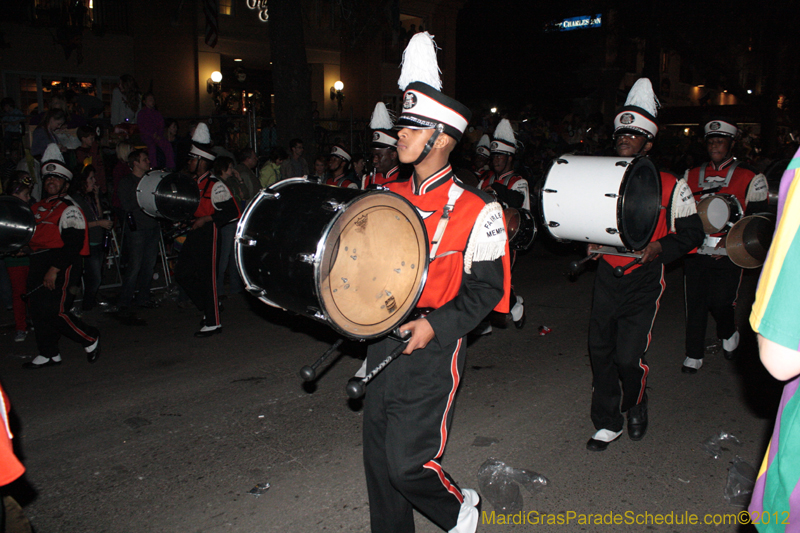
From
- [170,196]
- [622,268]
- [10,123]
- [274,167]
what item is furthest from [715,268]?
[10,123]

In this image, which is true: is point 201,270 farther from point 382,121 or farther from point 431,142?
point 431,142

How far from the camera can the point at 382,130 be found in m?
6.93

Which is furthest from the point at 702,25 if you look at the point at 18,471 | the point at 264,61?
the point at 18,471

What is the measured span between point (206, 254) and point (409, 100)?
4.47 meters

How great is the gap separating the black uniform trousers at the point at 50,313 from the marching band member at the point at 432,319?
3987 mm

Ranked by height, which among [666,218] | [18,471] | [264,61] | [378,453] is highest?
[264,61]

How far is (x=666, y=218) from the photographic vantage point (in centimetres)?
422

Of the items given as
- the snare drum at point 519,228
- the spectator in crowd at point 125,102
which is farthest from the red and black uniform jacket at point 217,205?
the spectator in crowd at point 125,102

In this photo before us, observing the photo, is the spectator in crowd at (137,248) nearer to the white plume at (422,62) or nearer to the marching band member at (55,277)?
the marching band member at (55,277)

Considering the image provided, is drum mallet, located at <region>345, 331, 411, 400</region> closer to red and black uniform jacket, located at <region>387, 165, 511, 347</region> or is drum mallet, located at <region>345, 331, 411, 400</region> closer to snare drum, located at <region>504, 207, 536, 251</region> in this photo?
red and black uniform jacket, located at <region>387, 165, 511, 347</region>

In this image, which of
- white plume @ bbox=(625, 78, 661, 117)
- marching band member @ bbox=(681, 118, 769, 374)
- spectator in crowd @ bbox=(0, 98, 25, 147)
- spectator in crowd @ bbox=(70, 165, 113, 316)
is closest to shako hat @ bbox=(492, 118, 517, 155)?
marching band member @ bbox=(681, 118, 769, 374)

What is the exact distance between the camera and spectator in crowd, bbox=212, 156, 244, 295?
8398 millimetres

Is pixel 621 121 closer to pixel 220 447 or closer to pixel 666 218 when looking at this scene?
pixel 666 218

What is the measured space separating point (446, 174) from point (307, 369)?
118 cm
